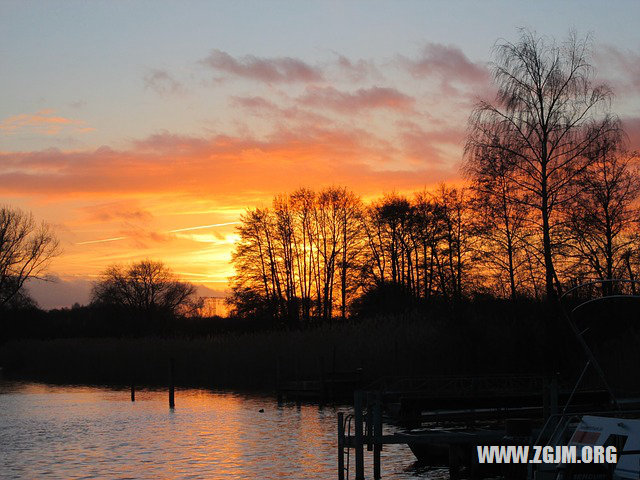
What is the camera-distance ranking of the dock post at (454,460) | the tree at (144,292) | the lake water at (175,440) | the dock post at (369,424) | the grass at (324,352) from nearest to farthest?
the dock post at (454,460) < the dock post at (369,424) < the lake water at (175,440) < the grass at (324,352) < the tree at (144,292)

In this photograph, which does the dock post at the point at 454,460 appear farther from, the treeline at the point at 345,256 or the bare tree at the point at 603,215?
the treeline at the point at 345,256

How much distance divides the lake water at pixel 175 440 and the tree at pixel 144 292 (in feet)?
167

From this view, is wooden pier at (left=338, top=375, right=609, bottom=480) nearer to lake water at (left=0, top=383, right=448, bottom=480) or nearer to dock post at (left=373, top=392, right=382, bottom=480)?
dock post at (left=373, top=392, right=382, bottom=480)

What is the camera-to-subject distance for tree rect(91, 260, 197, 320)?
95.4 metres

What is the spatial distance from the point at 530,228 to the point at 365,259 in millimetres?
30361

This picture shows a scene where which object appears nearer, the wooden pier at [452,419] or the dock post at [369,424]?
the wooden pier at [452,419]

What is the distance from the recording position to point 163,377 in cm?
5662

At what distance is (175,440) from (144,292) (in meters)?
72.5

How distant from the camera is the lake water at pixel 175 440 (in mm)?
21375

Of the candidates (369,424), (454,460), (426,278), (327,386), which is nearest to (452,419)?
(369,424)

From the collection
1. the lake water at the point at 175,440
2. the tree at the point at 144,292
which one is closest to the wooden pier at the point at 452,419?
the lake water at the point at 175,440

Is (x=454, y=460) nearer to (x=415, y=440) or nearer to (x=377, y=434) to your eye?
(x=415, y=440)

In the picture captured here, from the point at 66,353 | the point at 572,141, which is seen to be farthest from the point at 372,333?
the point at 66,353

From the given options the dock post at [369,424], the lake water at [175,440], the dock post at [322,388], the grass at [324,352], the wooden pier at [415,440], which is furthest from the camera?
the dock post at [322,388]
